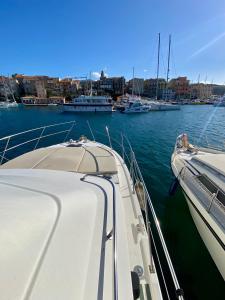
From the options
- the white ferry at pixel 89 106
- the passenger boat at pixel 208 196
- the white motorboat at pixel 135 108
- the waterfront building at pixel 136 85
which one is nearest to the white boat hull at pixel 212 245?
the passenger boat at pixel 208 196

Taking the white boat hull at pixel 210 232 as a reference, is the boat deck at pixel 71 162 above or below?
above

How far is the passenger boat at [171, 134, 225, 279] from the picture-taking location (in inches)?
137

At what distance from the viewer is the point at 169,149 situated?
13.7 meters

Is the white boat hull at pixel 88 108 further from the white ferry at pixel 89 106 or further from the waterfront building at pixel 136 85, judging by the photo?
the waterfront building at pixel 136 85

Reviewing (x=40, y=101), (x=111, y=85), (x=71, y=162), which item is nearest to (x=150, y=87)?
(x=111, y=85)

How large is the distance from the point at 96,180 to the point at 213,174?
3599 mm

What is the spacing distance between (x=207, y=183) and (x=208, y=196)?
52 centimetres

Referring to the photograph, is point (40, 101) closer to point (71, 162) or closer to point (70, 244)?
point (71, 162)

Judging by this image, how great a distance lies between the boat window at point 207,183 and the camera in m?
4.54

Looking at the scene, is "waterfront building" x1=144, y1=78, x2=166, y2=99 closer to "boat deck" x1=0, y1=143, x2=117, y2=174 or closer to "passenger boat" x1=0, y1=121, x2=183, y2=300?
"boat deck" x1=0, y1=143, x2=117, y2=174

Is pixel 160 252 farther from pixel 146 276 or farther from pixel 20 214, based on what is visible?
pixel 20 214

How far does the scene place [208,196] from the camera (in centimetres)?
446

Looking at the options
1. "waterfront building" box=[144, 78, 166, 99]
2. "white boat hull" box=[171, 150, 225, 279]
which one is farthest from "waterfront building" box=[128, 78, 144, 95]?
"white boat hull" box=[171, 150, 225, 279]

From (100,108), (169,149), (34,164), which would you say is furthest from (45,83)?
(34,164)
